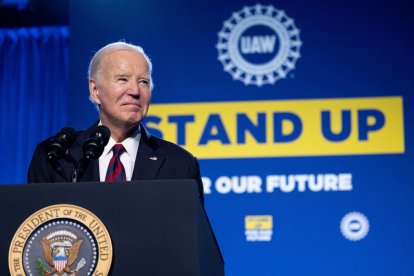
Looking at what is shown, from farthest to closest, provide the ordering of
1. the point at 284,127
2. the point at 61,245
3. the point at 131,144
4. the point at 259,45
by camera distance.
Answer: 1. the point at 259,45
2. the point at 284,127
3. the point at 131,144
4. the point at 61,245

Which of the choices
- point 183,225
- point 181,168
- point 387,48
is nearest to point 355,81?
point 387,48

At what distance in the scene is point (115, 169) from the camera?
87.4 inches

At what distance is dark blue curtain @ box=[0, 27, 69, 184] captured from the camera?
5.08 m

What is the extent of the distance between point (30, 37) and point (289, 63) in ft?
6.39

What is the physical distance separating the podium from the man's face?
2.33 ft

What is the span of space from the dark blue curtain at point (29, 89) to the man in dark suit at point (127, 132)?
282 cm

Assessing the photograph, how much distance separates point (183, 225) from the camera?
156 cm

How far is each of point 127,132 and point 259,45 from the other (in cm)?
199

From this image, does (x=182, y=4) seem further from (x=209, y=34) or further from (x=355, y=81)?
(x=355, y=81)

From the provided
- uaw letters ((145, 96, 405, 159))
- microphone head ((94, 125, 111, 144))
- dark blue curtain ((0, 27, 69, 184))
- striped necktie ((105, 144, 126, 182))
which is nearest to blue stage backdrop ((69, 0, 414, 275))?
uaw letters ((145, 96, 405, 159))

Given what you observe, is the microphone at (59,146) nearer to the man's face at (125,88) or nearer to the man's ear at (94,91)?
the man's face at (125,88)

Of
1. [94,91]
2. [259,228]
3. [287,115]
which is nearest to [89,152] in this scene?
[94,91]

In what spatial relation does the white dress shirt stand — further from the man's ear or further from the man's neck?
the man's ear

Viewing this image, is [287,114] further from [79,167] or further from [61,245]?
[61,245]
